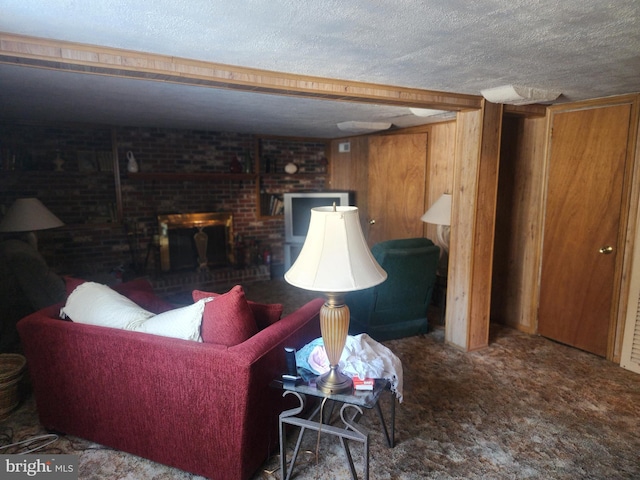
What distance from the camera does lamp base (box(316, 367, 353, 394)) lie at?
5.96 ft

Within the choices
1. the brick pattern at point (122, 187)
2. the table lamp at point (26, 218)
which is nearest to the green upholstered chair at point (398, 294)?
the brick pattern at point (122, 187)

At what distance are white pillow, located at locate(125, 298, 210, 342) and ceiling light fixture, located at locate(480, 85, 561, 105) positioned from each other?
7.68ft

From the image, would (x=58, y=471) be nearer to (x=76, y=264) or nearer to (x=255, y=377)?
(x=255, y=377)

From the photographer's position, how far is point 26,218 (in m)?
3.57

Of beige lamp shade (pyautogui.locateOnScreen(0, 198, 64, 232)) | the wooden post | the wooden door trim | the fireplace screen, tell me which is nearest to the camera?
the wooden door trim

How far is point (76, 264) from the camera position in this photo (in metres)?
4.79

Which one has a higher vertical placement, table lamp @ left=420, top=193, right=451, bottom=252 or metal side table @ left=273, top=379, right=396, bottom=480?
table lamp @ left=420, top=193, right=451, bottom=252

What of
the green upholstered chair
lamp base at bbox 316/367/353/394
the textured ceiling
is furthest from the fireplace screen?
lamp base at bbox 316/367/353/394

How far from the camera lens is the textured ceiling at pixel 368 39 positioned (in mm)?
1459

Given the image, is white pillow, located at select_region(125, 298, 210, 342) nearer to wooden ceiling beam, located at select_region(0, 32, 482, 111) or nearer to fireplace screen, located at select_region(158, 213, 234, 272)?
wooden ceiling beam, located at select_region(0, 32, 482, 111)

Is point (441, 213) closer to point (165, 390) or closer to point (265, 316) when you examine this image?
point (265, 316)

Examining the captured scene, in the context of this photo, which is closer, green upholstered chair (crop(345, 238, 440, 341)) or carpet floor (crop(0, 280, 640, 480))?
carpet floor (crop(0, 280, 640, 480))


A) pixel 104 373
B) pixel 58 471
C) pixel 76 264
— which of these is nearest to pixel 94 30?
pixel 104 373

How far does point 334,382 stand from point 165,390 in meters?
0.81
